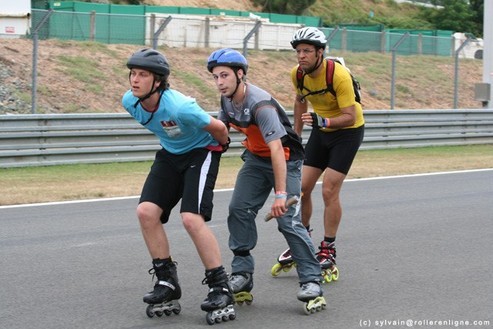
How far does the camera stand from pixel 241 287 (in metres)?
6.97

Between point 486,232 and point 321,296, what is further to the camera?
point 486,232

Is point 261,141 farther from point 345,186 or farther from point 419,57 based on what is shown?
point 419,57

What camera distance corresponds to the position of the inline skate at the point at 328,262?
7848mm

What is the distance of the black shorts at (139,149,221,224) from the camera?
6.46 meters

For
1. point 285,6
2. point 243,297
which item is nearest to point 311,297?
point 243,297

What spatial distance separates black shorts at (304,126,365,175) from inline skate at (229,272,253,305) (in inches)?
58.4

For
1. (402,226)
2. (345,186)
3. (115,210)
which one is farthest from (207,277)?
(345,186)

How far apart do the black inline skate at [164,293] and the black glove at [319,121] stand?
1.74 metres

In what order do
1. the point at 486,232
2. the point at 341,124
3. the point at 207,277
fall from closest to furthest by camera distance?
the point at 207,277
the point at 341,124
the point at 486,232

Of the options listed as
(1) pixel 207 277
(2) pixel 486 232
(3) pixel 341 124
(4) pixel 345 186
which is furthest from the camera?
(4) pixel 345 186

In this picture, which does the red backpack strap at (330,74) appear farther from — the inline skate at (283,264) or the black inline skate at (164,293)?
the black inline skate at (164,293)

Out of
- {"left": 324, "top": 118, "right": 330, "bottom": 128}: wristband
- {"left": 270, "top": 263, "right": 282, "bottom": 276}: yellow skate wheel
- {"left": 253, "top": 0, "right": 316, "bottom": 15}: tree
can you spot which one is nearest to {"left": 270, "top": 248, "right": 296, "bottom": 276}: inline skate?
{"left": 270, "top": 263, "right": 282, "bottom": 276}: yellow skate wheel

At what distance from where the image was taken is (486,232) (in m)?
10.4

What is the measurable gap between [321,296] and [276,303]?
0.43 metres
